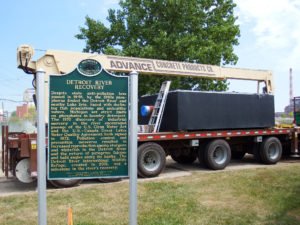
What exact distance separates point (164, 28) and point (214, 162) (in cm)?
762

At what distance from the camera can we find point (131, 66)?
11023 millimetres

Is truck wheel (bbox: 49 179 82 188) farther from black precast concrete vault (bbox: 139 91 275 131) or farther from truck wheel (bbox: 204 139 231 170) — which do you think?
truck wheel (bbox: 204 139 231 170)

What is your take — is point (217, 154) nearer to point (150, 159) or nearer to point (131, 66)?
point (150, 159)

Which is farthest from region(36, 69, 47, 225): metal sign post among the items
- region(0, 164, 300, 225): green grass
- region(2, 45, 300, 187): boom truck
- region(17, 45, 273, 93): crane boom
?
region(17, 45, 273, 93): crane boom

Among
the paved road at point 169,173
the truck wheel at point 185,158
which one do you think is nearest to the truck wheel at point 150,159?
the paved road at point 169,173

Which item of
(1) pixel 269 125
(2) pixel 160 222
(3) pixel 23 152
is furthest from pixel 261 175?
(3) pixel 23 152

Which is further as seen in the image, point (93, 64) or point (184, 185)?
point (184, 185)

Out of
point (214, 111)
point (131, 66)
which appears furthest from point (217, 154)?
point (131, 66)

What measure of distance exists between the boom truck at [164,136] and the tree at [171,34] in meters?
3.77

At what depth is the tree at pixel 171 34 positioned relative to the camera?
16531mm

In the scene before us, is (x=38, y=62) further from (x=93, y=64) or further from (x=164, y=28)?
(x=164, y=28)

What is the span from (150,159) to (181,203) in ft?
12.0

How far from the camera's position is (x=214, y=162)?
11.8 meters

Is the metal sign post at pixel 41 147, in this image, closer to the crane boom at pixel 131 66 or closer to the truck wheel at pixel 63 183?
the truck wheel at pixel 63 183
